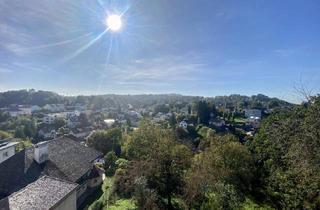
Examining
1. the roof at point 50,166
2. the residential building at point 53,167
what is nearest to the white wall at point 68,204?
the residential building at point 53,167

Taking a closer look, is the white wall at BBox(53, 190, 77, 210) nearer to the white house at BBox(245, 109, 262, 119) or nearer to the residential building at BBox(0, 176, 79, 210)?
the residential building at BBox(0, 176, 79, 210)

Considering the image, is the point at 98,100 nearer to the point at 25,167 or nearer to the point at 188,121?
the point at 188,121

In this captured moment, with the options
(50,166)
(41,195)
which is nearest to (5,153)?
(50,166)

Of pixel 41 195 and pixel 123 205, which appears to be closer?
pixel 41 195

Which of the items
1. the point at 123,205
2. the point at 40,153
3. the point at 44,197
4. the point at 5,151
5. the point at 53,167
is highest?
the point at 44,197

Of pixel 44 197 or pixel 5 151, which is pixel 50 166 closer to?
pixel 5 151

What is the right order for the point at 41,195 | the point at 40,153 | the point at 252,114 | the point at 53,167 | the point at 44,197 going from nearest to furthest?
1. the point at 44,197
2. the point at 41,195
3. the point at 53,167
4. the point at 40,153
5. the point at 252,114

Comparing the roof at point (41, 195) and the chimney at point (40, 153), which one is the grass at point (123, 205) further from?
the chimney at point (40, 153)
